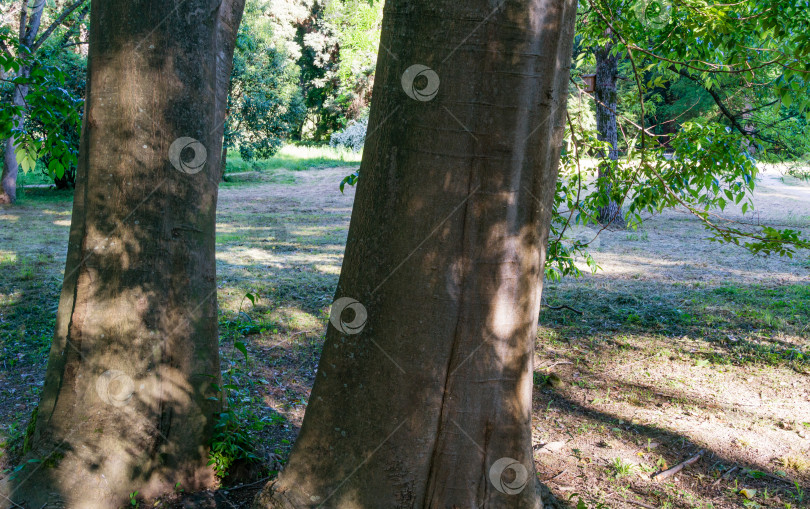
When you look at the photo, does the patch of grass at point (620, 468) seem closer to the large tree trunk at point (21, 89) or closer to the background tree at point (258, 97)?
the large tree trunk at point (21, 89)

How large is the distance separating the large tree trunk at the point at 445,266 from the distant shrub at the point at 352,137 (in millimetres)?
26158

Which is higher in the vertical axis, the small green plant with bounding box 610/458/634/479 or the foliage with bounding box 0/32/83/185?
the foliage with bounding box 0/32/83/185

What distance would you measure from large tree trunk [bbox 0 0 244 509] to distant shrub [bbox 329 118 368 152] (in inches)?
1000

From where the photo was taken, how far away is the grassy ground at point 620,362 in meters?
3.31

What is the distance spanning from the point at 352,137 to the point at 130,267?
26702 millimetres

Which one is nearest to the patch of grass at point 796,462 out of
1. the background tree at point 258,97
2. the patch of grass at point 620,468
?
the patch of grass at point 620,468

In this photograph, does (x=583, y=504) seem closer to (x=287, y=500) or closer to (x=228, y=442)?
(x=287, y=500)

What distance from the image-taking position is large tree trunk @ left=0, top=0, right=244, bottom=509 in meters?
2.72

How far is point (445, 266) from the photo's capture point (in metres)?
2.14

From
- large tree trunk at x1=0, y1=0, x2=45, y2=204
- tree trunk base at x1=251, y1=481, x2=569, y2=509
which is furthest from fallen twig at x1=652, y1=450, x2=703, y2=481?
large tree trunk at x1=0, y1=0, x2=45, y2=204

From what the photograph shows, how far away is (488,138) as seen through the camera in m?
2.10

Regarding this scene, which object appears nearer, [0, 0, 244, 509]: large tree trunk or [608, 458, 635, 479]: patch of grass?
[0, 0, 244, 509]: large tree trunk

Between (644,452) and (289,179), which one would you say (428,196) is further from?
(289,179)

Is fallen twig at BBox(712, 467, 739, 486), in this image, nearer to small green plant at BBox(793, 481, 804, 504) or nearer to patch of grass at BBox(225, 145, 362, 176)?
small green plant at BBox(793, 481, 804, 504)
